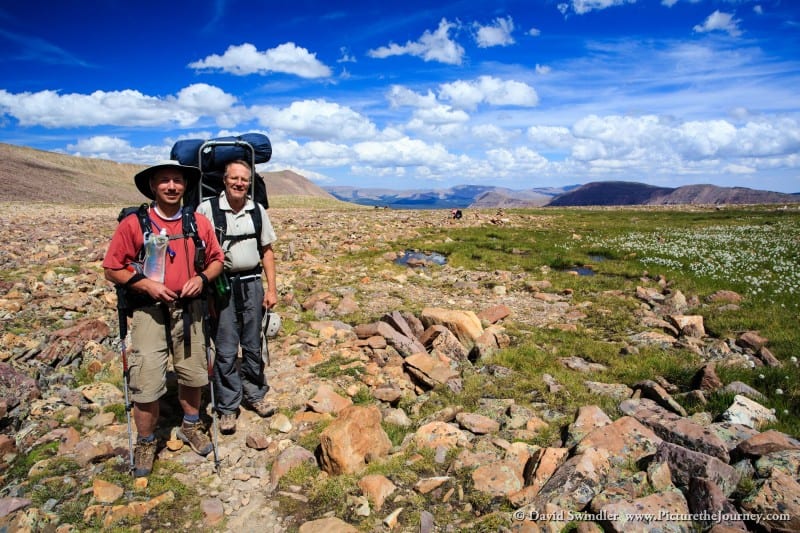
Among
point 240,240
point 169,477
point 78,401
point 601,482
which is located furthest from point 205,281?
point 601,482

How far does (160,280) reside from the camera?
5.23 m

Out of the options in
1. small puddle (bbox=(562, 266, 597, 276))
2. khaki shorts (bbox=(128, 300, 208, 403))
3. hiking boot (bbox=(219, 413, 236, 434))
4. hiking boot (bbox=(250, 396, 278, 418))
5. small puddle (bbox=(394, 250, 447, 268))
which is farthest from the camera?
small puddle (bbox=(394, 250, 447, 268))

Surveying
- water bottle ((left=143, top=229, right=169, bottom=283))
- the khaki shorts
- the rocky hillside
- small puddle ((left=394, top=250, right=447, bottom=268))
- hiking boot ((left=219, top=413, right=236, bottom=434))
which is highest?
the rocky hillside

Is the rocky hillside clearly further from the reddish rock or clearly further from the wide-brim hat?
the reddish rock

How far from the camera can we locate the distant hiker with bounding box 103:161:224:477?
199 inches

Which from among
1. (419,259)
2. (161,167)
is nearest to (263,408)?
(161,167)

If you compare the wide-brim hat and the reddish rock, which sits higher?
the wide-brim hat

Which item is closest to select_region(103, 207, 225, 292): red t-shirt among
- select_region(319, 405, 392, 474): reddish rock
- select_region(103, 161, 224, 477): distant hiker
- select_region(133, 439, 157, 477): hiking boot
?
select_region(103, 161, 224, 477): distant hiker

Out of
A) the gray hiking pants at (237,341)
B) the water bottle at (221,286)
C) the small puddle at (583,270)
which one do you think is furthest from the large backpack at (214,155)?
the small puddle at (583,270)

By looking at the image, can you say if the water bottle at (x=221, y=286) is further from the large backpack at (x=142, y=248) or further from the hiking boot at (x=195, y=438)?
the hiking boot at (x=195, y=438)

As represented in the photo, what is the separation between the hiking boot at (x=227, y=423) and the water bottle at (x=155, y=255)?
236 cm

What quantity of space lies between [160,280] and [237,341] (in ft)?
5.23

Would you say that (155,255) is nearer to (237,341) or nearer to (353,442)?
(237,341)

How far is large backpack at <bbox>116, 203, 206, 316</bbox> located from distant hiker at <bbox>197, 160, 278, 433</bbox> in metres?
0.54
